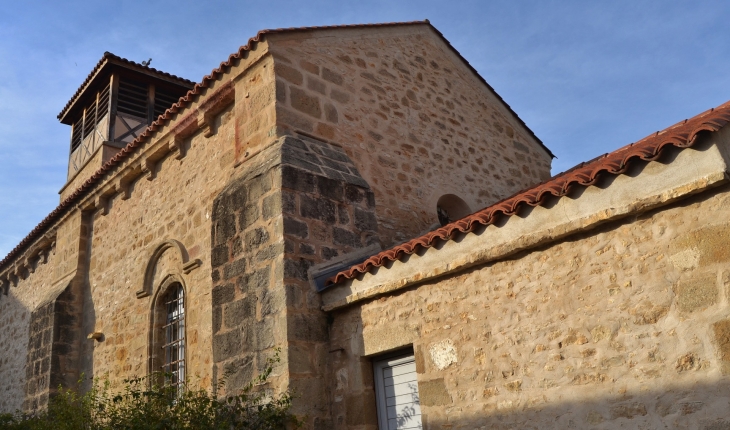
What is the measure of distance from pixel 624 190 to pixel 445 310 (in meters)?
1.59

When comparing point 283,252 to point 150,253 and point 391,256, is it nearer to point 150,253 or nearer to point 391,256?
point 391,256

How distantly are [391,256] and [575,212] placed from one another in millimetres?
→ 1580

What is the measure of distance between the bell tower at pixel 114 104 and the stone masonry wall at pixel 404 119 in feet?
22.2

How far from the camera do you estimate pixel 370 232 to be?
6477 mm

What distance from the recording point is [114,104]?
13.0 meters

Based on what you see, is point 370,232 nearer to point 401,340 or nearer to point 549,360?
point 401,340

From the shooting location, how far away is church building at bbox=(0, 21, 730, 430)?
12.0 ft

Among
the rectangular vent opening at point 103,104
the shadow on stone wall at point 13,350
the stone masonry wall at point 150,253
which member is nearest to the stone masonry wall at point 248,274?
the stone masonry wall at point 150,253

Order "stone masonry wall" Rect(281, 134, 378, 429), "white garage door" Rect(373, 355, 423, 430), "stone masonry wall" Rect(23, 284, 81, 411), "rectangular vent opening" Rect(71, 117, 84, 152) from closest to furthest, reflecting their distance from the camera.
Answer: "white garage door" Rect(373, 355, 423, 430) < "stone masonry wall" Rect(281, 134, 378, 429) < "stone masonry wall" Rect(23, 284, 81, 411) < "rectangular vent opening" Rect(71, 117, 84, 152)

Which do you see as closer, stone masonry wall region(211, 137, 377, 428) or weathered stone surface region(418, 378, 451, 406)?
weathered stone surface region(418, 378, 451, 406)

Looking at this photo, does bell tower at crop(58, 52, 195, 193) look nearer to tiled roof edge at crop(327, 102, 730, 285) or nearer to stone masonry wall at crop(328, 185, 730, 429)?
tiled roof edge at crop(327, 102, 730, 285)

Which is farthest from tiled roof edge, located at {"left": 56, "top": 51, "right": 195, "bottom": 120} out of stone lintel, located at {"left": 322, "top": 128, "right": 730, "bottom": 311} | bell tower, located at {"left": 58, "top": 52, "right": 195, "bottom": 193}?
stone lintel, located at {"left": 322, "top": 128, "right": 730, "bottom": 311}

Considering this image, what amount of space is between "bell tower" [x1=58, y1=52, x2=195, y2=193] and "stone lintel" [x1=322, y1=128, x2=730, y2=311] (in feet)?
30.3

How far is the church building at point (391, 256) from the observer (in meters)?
3.66
